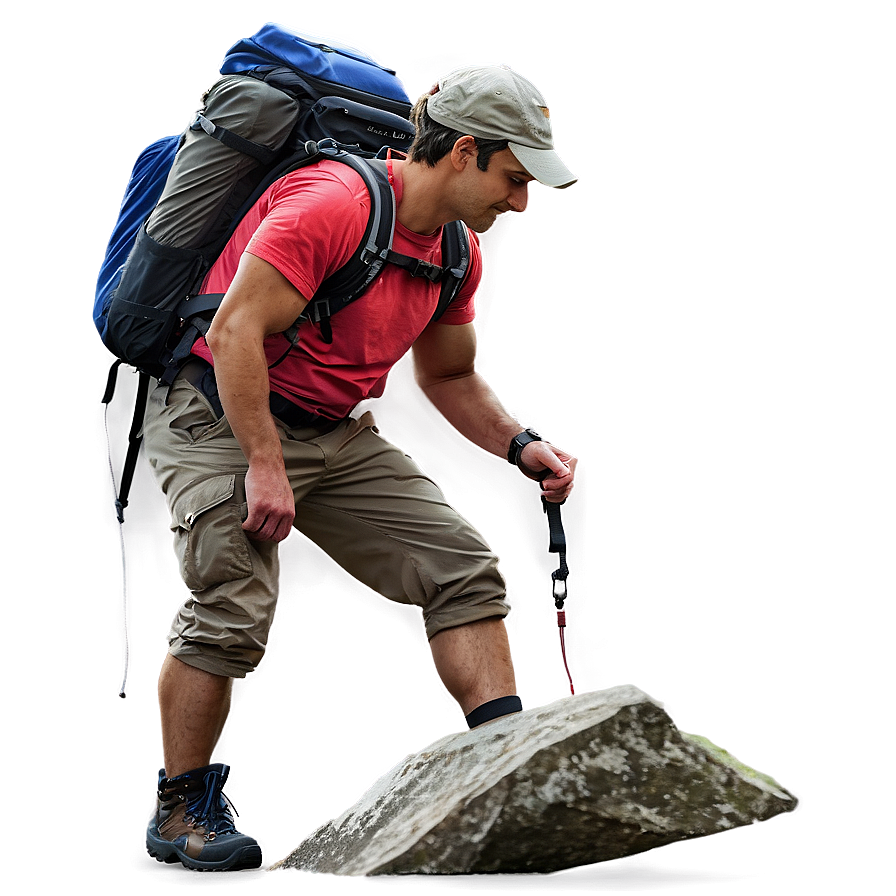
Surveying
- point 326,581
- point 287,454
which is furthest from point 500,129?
point 326,581

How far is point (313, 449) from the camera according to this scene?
351 cm

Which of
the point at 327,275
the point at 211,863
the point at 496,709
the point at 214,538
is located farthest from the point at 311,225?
the point at 211,863

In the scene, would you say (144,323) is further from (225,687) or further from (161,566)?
(161,566)

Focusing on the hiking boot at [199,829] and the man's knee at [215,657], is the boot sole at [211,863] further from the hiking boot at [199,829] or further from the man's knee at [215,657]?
the man's knee at [215,657]

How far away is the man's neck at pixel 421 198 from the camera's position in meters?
3.34

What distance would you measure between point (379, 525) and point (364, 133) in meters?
1.21

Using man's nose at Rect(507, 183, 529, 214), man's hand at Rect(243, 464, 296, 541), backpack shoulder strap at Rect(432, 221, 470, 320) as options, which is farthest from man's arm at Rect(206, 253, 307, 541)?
man's nose at Rect(507, 183, 529, 214)

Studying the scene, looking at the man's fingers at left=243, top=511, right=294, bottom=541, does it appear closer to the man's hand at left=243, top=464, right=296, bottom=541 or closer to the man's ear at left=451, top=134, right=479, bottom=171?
the man's hand at left=243, top=464, right=296, bottom=541

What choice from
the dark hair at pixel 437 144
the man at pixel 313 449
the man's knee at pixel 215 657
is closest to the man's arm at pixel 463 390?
the man at pixel 313 449

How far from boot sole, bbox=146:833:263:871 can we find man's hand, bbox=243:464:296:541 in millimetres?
890

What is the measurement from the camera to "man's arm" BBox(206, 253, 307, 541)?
3.15 metres

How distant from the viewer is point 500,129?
3.28m

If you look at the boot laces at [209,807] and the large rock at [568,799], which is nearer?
the large rock at [568,799]

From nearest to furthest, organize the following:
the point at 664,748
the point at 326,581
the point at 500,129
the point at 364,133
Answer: the point at 664,748 → the point at 500,129 → the point at 364,133 → the point at 326,581
